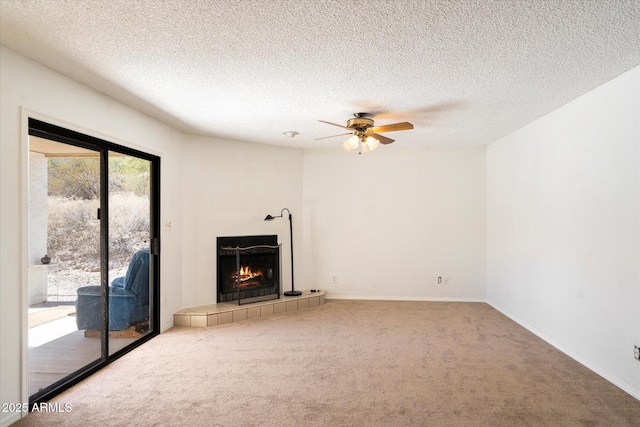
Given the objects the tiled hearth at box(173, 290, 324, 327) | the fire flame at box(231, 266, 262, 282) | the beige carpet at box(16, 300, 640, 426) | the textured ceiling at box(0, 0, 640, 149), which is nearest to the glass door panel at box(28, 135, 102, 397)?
the beige carpet at box(16, 300, 640, 426)

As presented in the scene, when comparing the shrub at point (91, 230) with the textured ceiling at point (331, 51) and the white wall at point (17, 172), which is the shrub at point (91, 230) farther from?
the textured ceiling at point (331, 51)

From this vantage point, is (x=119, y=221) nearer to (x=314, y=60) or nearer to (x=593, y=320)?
(x=314, y=60)

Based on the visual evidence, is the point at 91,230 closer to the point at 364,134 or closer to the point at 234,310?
the point at 234,310

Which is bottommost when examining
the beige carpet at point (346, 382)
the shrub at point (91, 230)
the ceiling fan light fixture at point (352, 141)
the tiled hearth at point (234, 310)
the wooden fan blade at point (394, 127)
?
the beige carpet at point (346, 382)

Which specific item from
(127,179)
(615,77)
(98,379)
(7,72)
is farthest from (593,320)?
(7,72)

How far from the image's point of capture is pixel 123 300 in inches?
149

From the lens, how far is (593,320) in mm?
3244

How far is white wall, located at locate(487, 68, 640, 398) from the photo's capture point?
285 cm

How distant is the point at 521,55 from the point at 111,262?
3.85m

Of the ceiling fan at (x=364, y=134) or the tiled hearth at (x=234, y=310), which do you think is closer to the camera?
the ceiling fan at (x=364, y=134)

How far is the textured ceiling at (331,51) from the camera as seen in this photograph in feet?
6.48

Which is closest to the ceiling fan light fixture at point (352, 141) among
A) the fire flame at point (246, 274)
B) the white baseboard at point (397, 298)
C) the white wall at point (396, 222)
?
the white wall at point (396, 222)

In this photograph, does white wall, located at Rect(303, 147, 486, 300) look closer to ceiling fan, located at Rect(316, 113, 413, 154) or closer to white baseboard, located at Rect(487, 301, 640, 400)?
white baseboard, located at Rect(487, 301, 640, 400)

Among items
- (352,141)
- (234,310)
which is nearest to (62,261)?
(234,310)
